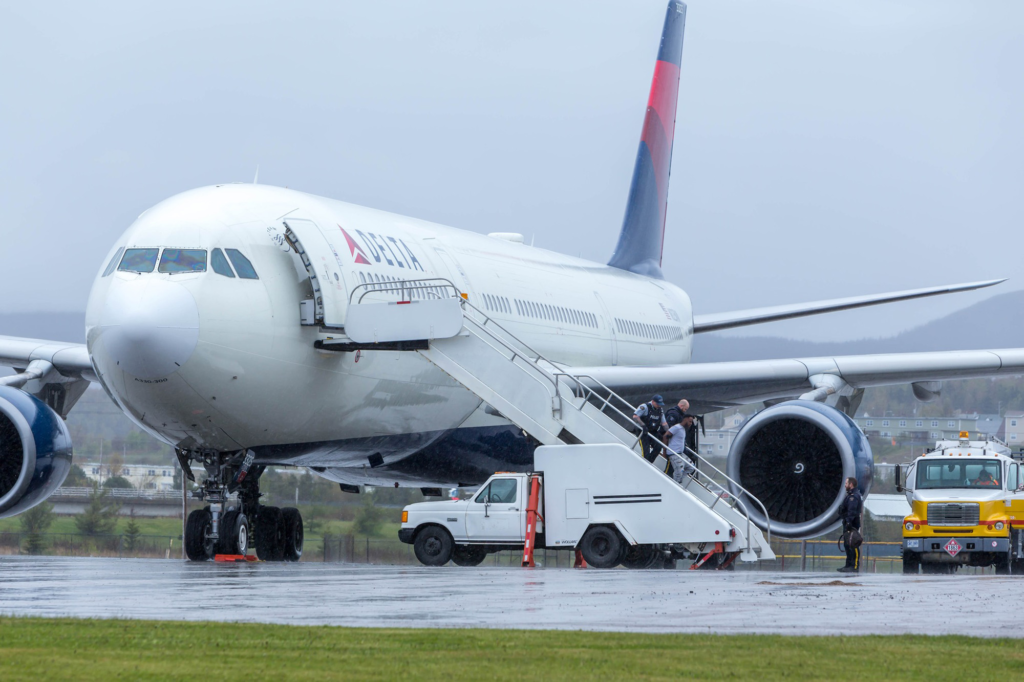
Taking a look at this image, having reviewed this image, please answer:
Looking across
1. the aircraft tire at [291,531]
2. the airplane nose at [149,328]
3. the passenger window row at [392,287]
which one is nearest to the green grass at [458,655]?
the airplane nose at [149,328]

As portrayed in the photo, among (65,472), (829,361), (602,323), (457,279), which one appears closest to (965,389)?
(602,323)

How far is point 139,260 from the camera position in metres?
13.5

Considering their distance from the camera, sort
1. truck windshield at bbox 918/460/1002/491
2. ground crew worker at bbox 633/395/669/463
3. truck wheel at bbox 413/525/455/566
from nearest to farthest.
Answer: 1. truck wheel at bbox 413/525/455/566
2. ground crew worker at bbox 633/395/669/463
3. truck windshield at bbox 918/460/1002/491

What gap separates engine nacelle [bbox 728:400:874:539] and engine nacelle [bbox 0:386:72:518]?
7.82m

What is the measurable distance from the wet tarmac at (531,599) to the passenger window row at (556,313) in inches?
244

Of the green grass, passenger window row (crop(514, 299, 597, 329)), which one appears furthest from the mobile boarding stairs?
the green grass

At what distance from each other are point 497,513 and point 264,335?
324 cm

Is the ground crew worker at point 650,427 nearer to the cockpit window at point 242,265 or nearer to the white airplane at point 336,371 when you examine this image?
the white airplane at point 336,371

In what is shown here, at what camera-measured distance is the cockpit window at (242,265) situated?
13.6 meters

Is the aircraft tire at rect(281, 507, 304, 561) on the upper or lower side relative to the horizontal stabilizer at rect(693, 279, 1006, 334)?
lower

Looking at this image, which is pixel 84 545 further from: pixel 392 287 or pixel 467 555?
pixel 392 287

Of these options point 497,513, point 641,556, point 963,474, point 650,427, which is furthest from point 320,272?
point 963,474

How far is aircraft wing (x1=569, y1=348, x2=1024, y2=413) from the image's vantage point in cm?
1762

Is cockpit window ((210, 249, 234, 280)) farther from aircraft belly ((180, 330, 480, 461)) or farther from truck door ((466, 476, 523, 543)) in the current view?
truck door ((466, 476, 523, 543))
